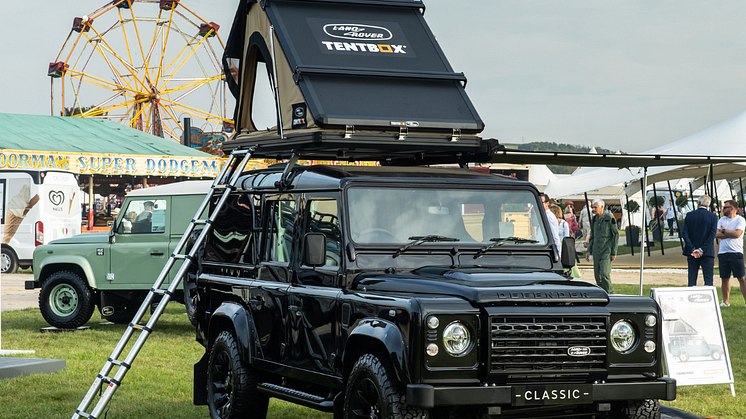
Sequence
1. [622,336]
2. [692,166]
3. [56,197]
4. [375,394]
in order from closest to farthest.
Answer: [375,394] < [622,336] < [692,166] < [56,197]

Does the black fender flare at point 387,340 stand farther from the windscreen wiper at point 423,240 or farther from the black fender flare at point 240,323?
the black fender flare at point 240,323

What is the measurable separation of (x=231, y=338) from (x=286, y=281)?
3.08 ft

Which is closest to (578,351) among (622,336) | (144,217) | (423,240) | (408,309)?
(622,336)

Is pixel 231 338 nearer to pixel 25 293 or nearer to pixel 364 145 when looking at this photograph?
pixel 364 145

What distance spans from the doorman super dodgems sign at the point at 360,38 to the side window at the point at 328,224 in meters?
1.63

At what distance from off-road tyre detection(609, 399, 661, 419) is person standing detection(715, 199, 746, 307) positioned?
1013 centimetres

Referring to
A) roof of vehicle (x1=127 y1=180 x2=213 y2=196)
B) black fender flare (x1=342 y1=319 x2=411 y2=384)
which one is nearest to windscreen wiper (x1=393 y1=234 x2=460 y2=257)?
black fender flare (x1=342 y1=319 x2=411 y2=384)

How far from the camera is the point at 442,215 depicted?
5852 millimetres

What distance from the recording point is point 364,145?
642 centimetres

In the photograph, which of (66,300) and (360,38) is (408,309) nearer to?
(360,38)

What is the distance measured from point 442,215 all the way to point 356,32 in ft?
7.12

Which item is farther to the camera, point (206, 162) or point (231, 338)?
point (206, 162)

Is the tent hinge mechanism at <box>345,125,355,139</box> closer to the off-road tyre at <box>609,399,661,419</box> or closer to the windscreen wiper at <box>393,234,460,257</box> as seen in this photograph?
the windscreen wiper at <box>393,234,460,257</box>

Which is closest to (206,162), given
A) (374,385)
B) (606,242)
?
(606,242)
